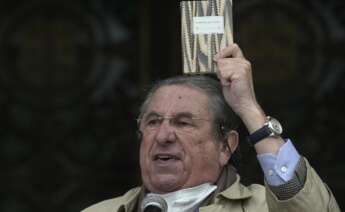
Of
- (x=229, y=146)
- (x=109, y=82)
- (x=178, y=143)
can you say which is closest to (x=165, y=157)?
(x=178, y=143)

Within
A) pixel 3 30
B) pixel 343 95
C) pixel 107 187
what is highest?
pixel 3 30

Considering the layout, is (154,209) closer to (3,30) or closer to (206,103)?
(206,103)

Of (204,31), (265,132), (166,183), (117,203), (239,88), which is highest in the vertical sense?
(204,31)

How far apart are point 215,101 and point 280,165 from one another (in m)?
0.68

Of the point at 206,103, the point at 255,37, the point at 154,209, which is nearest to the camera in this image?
the point at 154,209

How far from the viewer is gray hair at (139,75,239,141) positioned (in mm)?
4965

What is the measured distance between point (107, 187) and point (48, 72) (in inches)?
31.5

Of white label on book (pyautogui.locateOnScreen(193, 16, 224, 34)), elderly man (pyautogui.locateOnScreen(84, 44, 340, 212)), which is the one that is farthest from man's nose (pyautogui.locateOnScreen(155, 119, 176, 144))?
white label on book (pyautogui.locateOnScreen(193, 16, 224, 34))

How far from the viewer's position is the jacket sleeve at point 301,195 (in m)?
4.34

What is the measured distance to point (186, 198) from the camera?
4785 millimetres

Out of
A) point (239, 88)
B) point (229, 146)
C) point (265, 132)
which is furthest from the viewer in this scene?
point (229, 146)

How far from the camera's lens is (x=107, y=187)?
7719 millimetres

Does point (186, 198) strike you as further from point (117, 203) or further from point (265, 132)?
point (265, 132)

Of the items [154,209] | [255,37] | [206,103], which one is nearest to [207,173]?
[206,103]
